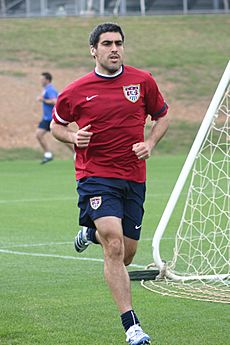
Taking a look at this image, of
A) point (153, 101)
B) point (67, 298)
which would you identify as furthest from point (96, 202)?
point (67, 298)

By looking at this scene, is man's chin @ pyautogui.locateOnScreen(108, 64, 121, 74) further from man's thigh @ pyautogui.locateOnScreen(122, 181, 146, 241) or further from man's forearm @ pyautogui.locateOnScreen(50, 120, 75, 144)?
man's thigh @ pyautogui.locateOnScreen(122, 181, 146, 241)

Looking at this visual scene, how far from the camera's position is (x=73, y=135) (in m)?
7.91

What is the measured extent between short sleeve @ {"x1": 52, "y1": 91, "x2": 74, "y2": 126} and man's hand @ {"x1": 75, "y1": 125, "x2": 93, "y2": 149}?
0.28m

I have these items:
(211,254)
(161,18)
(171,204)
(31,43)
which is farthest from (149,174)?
(161,18)

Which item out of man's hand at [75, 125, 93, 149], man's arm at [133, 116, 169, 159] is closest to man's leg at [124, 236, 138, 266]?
man's arm at [133, 116, 169, 159]

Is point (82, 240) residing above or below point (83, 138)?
below

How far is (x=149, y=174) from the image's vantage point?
77.2 ft

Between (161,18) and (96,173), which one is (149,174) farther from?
(161,18)

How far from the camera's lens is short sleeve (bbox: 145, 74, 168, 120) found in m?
8.05

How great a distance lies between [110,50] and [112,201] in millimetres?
1064

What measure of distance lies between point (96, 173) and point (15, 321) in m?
1.29

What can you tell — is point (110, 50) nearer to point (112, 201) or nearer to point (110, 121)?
point (110, 121)

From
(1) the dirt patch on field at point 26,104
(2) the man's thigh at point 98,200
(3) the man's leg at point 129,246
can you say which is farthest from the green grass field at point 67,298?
(1) the dirt patch on field at point 26,104

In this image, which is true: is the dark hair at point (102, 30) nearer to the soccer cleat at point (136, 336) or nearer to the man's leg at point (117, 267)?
the man's leg at point (117, 267)
